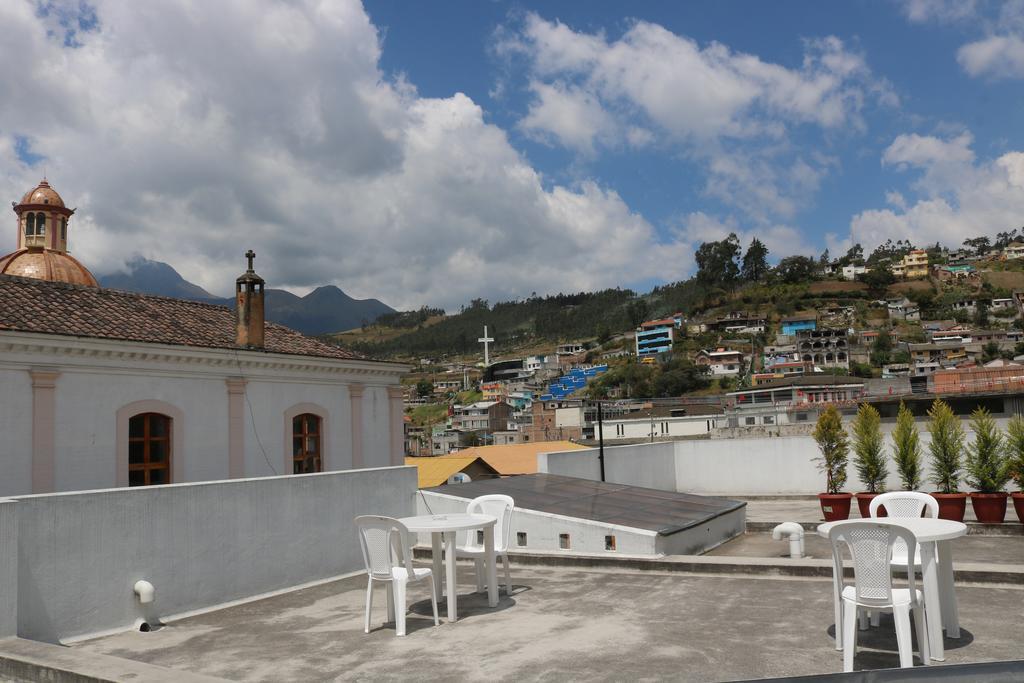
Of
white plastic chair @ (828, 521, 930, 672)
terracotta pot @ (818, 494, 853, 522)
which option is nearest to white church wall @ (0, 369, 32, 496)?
white plastic chair @ (828, 521, 930, 672)

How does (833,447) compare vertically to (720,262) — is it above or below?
below

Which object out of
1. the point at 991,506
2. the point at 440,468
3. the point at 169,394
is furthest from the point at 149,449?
the point at 991,506

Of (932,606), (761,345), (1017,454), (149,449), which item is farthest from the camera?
(761,345)

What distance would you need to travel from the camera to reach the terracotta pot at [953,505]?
12258mm

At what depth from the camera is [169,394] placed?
14.5 meters

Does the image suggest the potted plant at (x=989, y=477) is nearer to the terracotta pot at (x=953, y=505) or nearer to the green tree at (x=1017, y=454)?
the green tree at (x=1017, y=454)

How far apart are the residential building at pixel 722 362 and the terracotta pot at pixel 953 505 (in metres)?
93.3

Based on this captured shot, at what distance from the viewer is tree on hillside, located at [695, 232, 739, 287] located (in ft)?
440

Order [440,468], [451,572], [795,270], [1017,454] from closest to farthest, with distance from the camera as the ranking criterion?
[451,572]
[1017,454]
[440,468]
[795,270]

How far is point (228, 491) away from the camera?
917 centimetres

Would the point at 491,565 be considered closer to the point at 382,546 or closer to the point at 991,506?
the point at 382,546

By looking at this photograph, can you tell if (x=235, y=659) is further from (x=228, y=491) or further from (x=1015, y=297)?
(x=1015, y=297)

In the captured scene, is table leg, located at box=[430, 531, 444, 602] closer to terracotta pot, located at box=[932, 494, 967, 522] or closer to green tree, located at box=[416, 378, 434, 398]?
terracotta pot, located at box=[932, 494, 967, 522]

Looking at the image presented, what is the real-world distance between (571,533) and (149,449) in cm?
821
